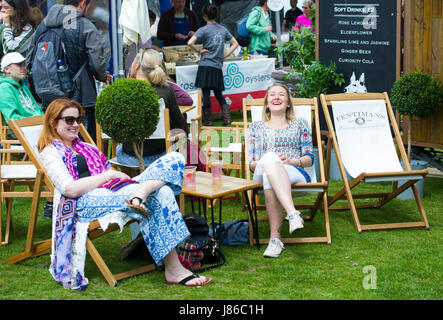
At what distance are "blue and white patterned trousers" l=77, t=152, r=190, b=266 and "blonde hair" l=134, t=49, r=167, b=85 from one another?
1.44 meters

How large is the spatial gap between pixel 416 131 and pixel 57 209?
12.9 ft

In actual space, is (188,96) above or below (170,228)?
above

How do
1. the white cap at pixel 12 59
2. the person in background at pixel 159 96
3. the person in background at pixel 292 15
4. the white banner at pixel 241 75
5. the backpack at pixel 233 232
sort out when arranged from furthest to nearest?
the person in background at pixel 292 15, the white banner at pixel 241 75, the white cap at pixel 12 59, the person in background at pixel 159 96, the backpack at pixel 233 232

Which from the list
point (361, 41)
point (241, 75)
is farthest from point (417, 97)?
point (241, 75)

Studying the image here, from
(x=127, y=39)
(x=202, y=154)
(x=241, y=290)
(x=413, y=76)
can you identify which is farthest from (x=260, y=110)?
(x=127, y=39)

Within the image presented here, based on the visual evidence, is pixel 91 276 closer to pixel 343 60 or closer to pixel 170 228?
pixel 170 228

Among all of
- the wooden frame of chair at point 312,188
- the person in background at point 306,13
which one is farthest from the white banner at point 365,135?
the person in background at point 306,13

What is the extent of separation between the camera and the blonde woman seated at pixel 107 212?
13.5ft

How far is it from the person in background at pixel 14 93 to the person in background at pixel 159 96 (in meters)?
1.02

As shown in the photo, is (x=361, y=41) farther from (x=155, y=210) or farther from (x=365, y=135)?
(x=155, y=210)

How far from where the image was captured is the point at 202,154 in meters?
6.32

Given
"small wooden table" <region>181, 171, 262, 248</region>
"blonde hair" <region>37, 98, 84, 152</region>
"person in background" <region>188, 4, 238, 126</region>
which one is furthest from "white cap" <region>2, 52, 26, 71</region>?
"person in background" <region>188, 4, 238, 126</region>

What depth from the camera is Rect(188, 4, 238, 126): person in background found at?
31.1ft

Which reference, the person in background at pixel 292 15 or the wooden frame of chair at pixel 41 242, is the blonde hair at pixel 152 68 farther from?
the person in background at pixel 292 15
